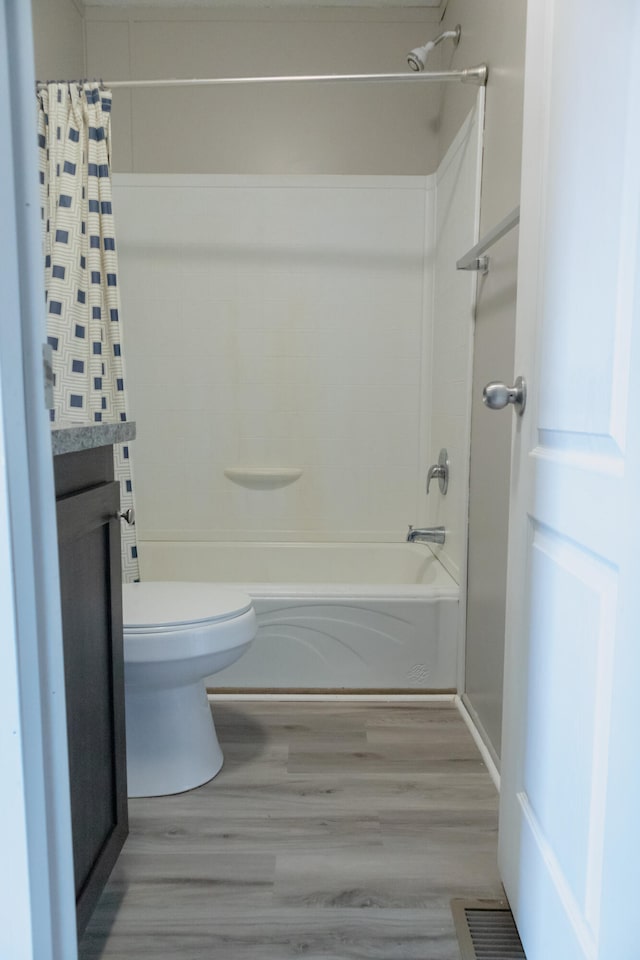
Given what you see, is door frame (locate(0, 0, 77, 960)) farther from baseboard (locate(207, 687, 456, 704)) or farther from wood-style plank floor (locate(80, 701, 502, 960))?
baseboard (locate(207, 687, 456, 704))

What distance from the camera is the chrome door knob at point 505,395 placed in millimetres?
1115

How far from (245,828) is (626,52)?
1.58 meters

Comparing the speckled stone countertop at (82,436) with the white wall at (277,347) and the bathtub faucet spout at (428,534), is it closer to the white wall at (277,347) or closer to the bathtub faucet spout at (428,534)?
the bathtub faucet spout at (428,534)

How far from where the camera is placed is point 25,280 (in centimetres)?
64

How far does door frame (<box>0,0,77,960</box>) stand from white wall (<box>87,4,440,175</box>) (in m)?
2.42

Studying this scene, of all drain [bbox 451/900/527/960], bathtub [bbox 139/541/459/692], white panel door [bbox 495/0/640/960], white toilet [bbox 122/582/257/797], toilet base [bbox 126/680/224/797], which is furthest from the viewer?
bathtub [bbox 139/541/459/692]

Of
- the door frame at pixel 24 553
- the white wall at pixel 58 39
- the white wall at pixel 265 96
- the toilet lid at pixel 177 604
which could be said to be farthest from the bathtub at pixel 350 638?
the white wall at pixel 58 39

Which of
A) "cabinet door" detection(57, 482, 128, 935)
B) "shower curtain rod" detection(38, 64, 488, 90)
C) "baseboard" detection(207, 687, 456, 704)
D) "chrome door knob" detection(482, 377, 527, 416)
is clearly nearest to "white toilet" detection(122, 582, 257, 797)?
"cabinet door" detection(57, 482, 128, 935)

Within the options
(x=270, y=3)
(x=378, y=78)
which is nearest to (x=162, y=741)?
(x=378, y=78)

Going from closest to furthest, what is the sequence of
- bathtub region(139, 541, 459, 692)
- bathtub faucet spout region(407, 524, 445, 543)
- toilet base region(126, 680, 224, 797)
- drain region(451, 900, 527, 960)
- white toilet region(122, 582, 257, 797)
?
1. drain region(451, 900, 527, 960)
2. white toilet region(122, 582, 257, 797)
3. toilet base region(126, 680, 224, 797)
4. bathtub region(139, 541, 459, 692)
5. bathtub faucet spout region(407, 524, 445, 543)

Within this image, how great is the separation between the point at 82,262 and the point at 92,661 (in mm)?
1357

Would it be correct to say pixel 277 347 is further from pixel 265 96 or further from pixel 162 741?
pixel 162 741

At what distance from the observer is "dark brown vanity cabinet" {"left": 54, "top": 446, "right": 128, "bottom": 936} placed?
99 cm

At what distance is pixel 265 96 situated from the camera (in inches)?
109
